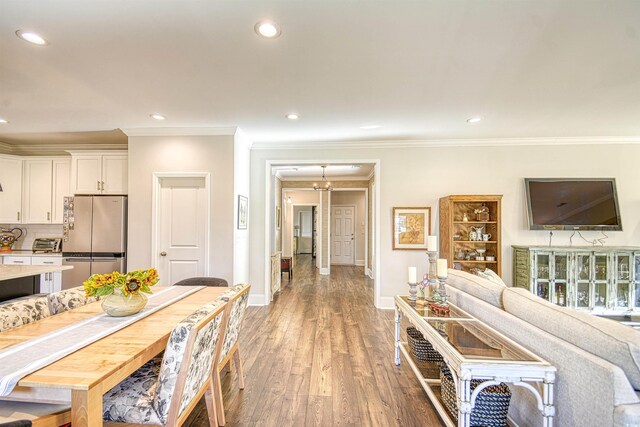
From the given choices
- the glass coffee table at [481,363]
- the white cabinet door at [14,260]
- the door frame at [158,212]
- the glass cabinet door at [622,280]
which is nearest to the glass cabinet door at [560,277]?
the glass cabinet door at [622,280]

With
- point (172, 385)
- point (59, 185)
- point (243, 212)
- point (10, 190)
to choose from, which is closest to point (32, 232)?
point (10, 190)

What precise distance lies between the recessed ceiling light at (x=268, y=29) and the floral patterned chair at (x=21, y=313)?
2322mm

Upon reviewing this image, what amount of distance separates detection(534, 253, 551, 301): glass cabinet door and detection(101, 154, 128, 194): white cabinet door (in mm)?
6197

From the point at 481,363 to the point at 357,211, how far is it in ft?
25.8

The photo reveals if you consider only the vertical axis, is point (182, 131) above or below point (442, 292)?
above

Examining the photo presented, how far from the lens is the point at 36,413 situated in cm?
115

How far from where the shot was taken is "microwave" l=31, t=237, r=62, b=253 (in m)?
4.50

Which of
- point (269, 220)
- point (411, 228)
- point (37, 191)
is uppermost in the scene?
point (37, 191)

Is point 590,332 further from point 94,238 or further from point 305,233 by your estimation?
point 305,233

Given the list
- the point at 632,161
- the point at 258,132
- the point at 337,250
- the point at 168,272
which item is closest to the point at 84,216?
the point at 168,272

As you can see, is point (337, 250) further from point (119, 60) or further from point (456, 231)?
point (119, 60)

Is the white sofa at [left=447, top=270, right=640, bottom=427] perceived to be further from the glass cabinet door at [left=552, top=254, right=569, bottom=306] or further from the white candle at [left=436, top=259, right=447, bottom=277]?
the glass cabinet door at [left=552, top=254, right=569, bottom=306]

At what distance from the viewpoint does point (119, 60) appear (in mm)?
2219

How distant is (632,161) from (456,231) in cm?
290
